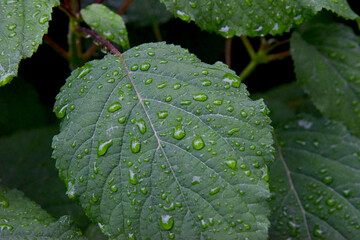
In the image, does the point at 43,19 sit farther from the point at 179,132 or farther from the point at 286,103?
the point at 286,103

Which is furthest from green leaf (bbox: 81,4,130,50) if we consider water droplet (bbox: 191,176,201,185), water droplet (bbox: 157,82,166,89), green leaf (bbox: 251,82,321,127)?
green leaf (bbox: 251,82,321,127)

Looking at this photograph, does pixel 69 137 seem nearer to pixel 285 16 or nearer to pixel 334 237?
pixel 285 16

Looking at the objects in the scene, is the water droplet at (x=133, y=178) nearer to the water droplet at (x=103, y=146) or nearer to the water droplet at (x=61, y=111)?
the water droplet at (x=103, y=146)

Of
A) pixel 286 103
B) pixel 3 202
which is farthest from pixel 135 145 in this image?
pixel 286 103

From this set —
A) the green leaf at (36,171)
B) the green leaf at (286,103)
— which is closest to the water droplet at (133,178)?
the green leaf at (36,171)

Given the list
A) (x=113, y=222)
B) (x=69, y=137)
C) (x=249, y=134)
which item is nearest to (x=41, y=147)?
(x=69, y=137)
